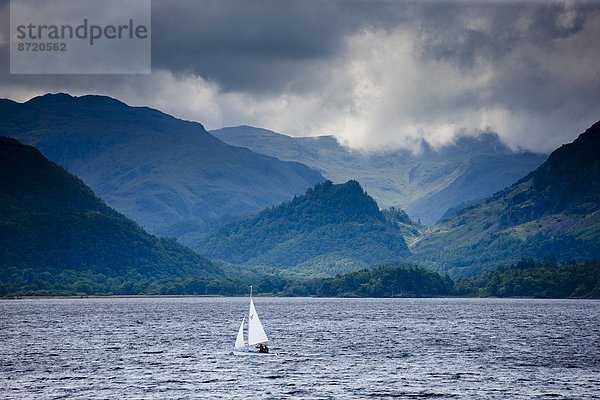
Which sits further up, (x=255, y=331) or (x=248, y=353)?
(x=255, y=331)

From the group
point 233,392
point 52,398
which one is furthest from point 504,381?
point 52,398

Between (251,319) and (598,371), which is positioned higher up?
(251,319)

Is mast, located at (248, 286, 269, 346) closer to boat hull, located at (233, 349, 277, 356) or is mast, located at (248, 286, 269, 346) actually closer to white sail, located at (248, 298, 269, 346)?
white sail, located at (248, 298, 269, 346)

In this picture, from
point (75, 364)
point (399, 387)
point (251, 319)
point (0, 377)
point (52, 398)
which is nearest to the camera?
point (52, 398)

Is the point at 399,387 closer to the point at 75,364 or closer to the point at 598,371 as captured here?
the point at 598,371

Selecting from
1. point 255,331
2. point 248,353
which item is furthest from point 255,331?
point 248,353

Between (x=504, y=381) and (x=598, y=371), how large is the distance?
75.7ft

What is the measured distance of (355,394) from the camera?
134750 millimetres

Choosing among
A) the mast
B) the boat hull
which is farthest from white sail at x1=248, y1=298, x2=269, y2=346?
the boat hull

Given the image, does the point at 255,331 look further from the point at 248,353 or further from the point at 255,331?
the point at 248,353

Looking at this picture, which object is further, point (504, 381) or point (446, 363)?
point (446, 363)

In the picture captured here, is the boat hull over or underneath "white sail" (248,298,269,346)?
underneath

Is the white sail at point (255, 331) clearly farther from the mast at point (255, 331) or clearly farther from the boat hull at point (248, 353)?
the boat hull at point (248, 353)

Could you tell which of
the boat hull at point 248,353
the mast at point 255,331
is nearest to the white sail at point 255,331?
the mast at point 255,331
